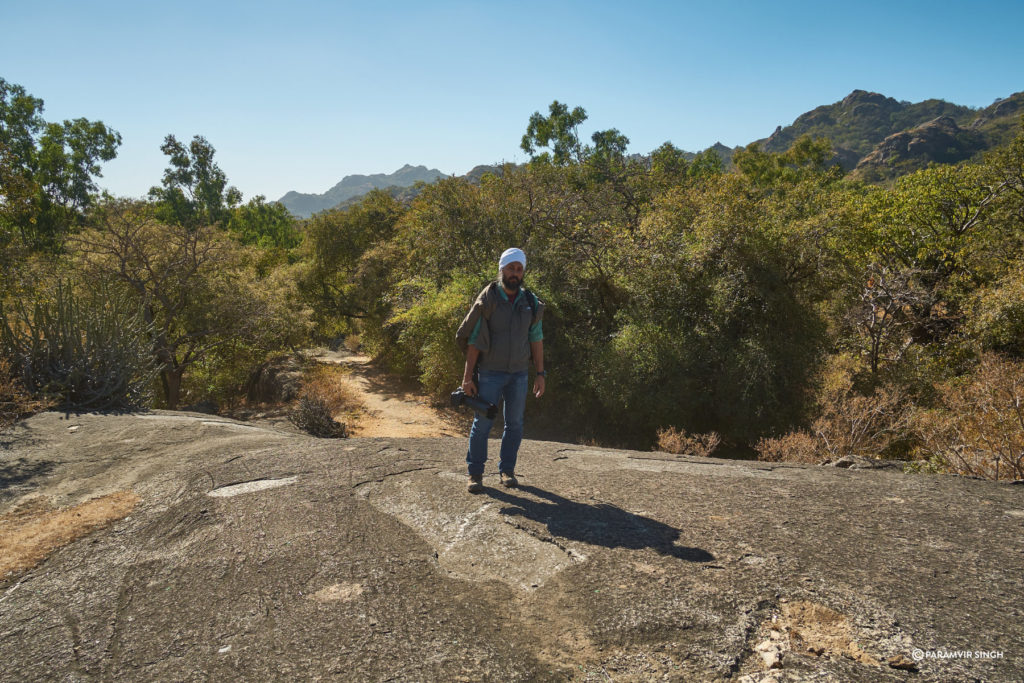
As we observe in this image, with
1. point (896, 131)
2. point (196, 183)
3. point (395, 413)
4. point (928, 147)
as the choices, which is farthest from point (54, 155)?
point (896, 131)

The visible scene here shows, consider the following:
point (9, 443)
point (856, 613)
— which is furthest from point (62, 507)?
point (856, 613)

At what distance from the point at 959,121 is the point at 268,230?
171 m

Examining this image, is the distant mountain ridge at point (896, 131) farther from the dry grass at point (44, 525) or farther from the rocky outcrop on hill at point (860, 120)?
the dry grass at point (44, 525)

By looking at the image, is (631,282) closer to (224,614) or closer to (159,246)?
(224,614)

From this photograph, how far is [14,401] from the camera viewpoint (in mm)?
5984

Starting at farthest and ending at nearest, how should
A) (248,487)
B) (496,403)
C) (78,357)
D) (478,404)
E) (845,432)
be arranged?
(845,432)
(78,357)
(248,487)
(496,403)
(478,404)

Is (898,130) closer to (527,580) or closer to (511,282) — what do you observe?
(511,282)

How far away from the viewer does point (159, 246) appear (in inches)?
605

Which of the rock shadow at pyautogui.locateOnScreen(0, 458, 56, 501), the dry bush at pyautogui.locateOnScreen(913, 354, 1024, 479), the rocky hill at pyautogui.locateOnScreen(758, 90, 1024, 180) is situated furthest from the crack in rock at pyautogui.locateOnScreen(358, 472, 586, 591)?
the rocky hill at pyautogui.locateOnScreen(758, 90, 1024, 180)

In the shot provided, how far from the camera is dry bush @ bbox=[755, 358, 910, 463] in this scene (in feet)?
24.3

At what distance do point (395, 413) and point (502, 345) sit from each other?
1266 centimetres

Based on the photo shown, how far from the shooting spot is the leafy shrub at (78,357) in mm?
6562

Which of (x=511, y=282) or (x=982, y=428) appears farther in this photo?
(x=982, y=428)

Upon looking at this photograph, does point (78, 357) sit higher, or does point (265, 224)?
point (265, 224)
